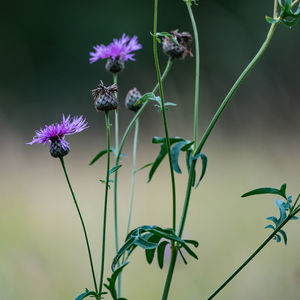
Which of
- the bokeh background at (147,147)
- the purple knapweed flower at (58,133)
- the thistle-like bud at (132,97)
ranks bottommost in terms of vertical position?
the purple knapweed flower at (58,133)

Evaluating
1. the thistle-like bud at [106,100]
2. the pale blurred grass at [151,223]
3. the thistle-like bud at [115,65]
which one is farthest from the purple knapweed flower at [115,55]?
the pale blurred grass at [151,223]

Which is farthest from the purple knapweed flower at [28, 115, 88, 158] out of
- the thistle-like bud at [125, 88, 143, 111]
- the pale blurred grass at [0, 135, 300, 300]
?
the pale blurred grass at [0, 135, 300, 300]

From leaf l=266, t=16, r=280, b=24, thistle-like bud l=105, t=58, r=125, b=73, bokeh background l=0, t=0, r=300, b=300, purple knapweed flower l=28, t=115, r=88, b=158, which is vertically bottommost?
leaf l=266, t=16, r=280, b=24

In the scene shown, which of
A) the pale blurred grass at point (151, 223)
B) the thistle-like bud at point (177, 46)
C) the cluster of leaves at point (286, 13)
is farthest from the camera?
the pale blurred grass at point (151, 223)

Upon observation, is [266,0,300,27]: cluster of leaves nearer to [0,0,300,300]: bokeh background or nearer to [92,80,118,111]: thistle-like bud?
[92,80,118,111]: thistle-like bud

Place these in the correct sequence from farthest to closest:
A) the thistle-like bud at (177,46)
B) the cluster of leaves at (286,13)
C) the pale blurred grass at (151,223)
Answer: the pale blurred grass at (151,223), the thistle-like bud at (177,46), the cluster of leaves at (286,13)

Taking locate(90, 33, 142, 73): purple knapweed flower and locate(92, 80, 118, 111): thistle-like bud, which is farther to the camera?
locate(90, 33, 142, 73): purple knapweed flower

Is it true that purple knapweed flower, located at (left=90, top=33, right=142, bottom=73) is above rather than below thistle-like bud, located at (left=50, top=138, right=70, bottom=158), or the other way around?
above

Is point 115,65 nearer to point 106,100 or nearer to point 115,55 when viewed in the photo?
point 115,55

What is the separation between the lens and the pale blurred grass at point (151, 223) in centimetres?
123

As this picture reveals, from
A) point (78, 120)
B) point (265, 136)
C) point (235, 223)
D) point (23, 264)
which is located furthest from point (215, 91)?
point (78, 120)

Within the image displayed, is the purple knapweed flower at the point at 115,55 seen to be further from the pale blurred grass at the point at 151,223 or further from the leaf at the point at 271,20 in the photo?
the pale blurred grass at the point at 151,223

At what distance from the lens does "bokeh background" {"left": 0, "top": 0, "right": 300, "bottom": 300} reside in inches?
51.1

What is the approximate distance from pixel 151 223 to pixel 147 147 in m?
0.78
